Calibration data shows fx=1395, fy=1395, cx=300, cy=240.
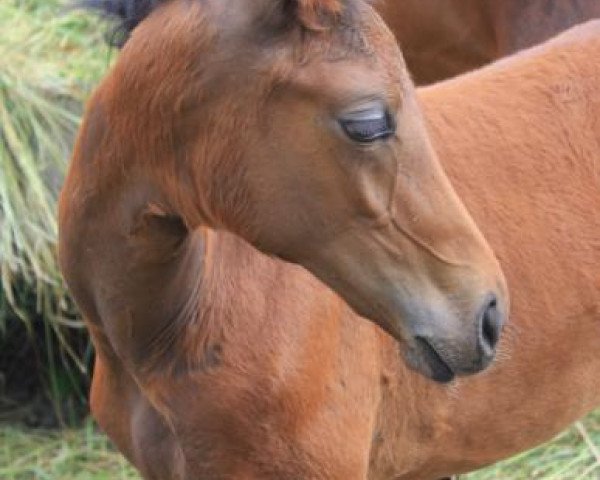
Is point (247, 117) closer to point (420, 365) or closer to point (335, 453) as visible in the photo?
point (420, 365)

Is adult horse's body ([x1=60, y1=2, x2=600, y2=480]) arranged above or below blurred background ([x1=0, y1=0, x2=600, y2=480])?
above

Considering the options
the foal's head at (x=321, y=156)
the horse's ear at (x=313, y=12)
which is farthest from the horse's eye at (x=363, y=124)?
the horse's ear at (x=313, y=12)

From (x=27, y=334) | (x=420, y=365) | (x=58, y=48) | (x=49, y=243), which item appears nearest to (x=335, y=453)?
(x=420, y=365)

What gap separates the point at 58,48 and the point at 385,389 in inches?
94.1

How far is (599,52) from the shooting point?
273 cm

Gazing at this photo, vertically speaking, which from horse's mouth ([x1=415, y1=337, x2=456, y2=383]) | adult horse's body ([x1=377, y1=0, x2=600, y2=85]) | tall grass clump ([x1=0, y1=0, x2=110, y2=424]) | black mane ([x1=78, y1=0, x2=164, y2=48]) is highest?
black mane ([x1=78, y1=0, x2=164, y2=48])

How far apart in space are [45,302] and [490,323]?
84.5 inches

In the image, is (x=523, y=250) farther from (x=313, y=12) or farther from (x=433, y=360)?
(x=313, y=12)

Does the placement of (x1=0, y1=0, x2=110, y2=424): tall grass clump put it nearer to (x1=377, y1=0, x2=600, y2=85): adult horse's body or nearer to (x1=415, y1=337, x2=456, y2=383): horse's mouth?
(x1=377, y1=0, x2=600, y2=85): adult horse's body

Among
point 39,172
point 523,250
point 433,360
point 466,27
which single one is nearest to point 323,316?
point 433,360

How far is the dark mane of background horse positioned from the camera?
1.88 m

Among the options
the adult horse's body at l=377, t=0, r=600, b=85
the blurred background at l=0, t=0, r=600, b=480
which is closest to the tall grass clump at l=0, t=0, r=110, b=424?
the blurred background at l=0, t=0, r=600, b=480

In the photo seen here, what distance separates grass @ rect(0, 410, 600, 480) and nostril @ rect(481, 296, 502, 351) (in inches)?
73.5

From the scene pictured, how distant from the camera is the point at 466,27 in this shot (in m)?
3.80
